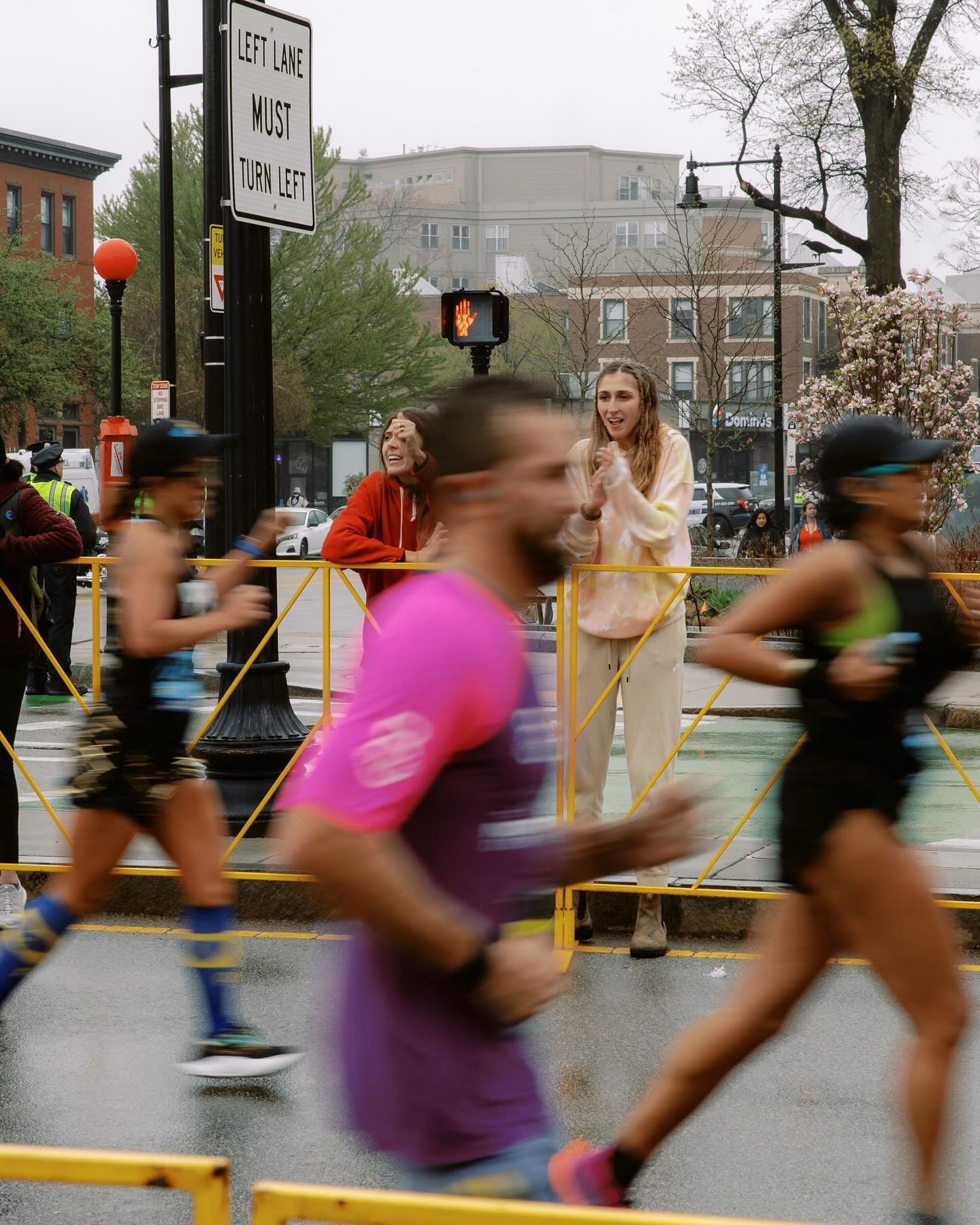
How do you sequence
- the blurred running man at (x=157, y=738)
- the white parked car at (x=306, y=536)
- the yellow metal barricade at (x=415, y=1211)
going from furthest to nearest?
the white parked car at (x=306, y=536) < the blurred running man at (x=157, y=738) < the yellow metal barricade at (x=415, y=1211)

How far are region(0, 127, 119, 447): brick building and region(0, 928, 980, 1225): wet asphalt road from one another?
Result: 49.1 meters

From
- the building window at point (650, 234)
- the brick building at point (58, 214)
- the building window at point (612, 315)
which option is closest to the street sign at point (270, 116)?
the building window at point (612, 315)

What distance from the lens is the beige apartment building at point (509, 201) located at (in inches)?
4833

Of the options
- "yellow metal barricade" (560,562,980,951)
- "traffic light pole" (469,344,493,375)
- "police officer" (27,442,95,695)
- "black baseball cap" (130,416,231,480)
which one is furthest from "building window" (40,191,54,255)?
"black baseball cap" (130,416,231,480)

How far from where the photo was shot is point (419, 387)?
59812 mm

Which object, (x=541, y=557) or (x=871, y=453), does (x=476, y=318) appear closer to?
(x=871, y=453)

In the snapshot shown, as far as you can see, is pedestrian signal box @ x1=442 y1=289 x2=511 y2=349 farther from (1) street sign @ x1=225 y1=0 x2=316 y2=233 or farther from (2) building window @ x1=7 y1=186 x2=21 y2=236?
(2) building window @ x1=7 y1=186 x2=21 y2=236

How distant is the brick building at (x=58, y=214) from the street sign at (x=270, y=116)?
153 ft

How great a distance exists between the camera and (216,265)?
38.1 ft

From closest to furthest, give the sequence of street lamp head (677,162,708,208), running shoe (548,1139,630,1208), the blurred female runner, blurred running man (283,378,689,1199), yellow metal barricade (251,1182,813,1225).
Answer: yellow metal barricade (251,1182,813,1225), blurred running man (283,378,689,1199), running shoe (548,1139,630,1208), the blurred female runner, street lamp head (677,162,708,208)

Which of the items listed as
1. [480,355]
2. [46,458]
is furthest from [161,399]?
[480,355]

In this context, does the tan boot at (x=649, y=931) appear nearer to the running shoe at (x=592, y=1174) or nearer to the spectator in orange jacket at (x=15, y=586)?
the spectator in orange jacket at (x=15, y=586)

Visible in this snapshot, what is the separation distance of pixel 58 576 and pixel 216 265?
12.9 feet

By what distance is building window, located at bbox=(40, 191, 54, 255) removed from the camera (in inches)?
2245
